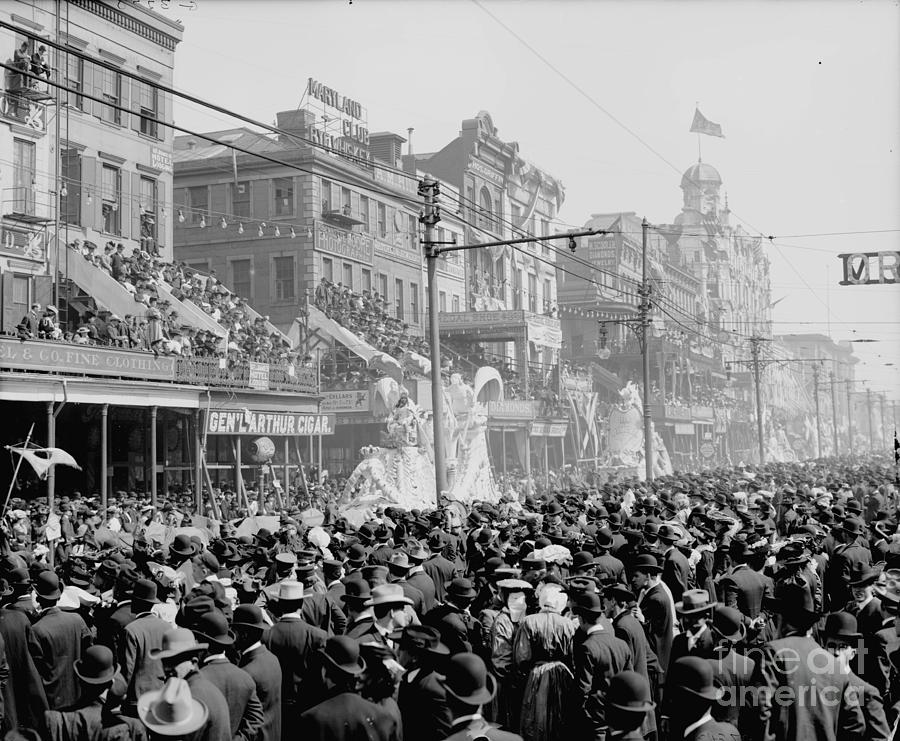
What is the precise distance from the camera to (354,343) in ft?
131

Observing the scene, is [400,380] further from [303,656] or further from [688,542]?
[303,656]

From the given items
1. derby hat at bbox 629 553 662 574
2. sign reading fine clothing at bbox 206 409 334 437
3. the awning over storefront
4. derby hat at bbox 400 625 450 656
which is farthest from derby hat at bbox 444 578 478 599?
the awning over storefront

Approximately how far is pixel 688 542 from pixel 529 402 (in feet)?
107

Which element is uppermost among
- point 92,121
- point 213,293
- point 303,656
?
point 92,121

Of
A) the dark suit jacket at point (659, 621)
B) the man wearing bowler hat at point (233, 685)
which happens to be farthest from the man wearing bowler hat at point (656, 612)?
the man wearing bowler hat at point (233, 685)

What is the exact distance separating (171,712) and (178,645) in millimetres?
1061

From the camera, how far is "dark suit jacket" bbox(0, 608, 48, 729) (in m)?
8.11

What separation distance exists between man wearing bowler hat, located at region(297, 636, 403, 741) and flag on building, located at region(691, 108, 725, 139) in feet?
412

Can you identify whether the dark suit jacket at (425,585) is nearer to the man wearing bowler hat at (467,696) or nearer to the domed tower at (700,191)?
the man wearing bowler hat at (467,696)

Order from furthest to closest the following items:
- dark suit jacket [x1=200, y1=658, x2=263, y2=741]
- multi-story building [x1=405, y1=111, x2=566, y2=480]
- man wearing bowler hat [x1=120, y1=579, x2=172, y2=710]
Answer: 1. multi-story building [x1=405, y1=111, x2=566, y2=480]
2. man wearing bowler hat [x1=120, y1=579, x2=172, y2=710]
3. dark suit jacket [x1=200, y1=658, x2=263, y2=741]

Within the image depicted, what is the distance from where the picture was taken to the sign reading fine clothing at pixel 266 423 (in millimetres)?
28364

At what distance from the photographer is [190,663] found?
21.3ft

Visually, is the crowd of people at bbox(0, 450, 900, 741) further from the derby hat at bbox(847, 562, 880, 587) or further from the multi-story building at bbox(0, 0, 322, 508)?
the multi-story building at bbox(0, 0, 322, 508)

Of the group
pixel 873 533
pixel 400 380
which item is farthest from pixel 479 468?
pixel 873 533
